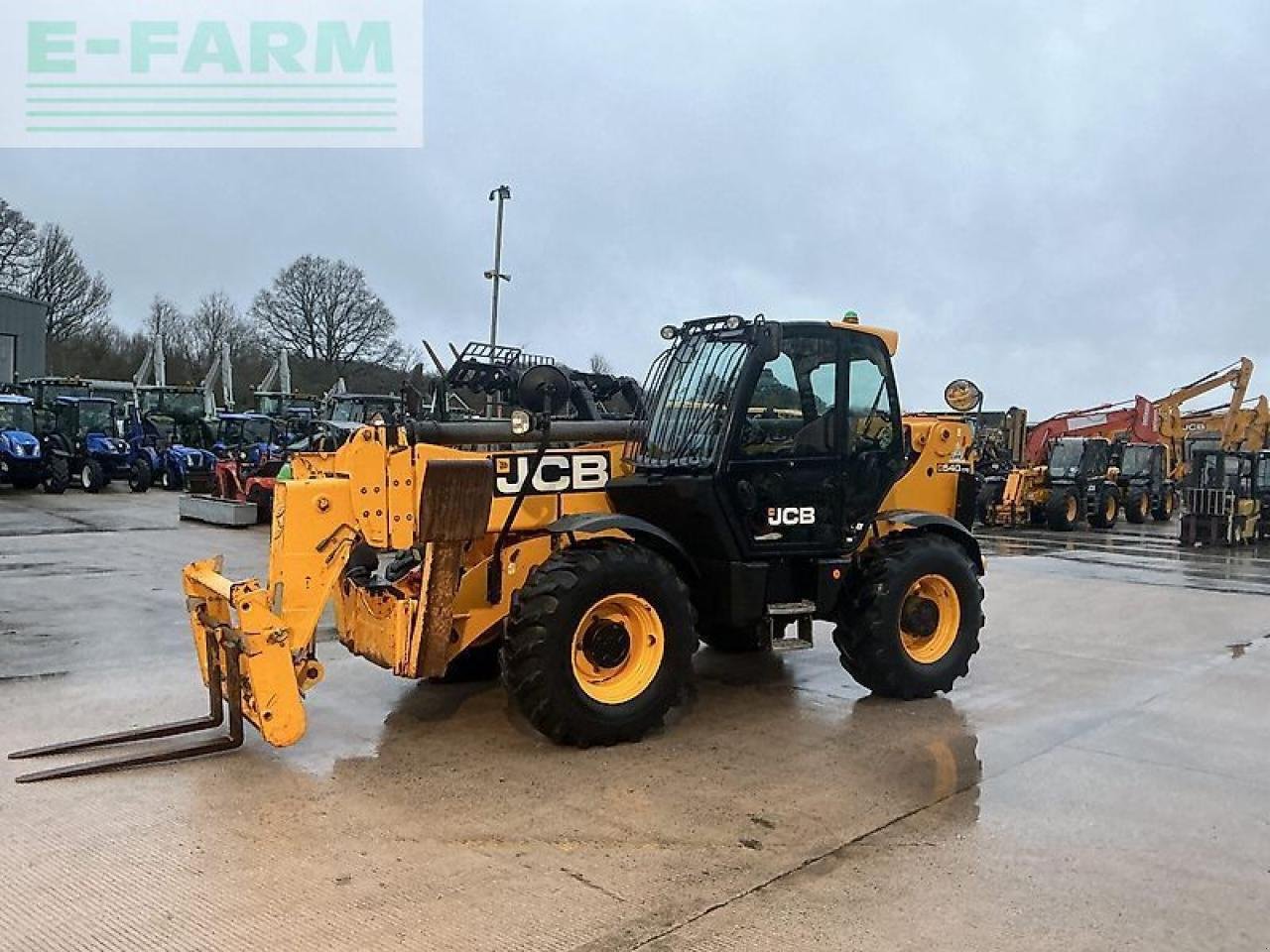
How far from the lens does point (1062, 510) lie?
21.0m

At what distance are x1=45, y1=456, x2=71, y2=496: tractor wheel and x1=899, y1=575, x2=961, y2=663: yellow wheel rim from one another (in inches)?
810

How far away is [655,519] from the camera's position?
6.18m

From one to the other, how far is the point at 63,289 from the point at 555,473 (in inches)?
2101

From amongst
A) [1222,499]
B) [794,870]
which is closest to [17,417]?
[794,870]

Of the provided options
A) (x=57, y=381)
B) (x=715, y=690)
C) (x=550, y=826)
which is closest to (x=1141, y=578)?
(x=715, y=690)

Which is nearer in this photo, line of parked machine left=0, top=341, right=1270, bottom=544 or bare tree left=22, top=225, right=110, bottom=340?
line of parked machine left=0, top=341, right=1270, bottom=544

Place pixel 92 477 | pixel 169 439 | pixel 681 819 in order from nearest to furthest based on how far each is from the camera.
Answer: pixel 681 819 < pixel 92 477 < pixel 169 439

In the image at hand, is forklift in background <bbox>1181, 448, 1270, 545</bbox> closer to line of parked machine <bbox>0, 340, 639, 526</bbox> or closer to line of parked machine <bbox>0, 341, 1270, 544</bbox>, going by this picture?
line of parked machine <bbox>0, 341, 1270, 544</bbox>

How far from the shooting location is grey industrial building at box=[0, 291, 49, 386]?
41.8 meters

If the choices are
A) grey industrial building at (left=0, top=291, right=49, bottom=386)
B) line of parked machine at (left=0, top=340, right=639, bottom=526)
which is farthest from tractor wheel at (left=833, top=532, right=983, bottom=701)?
grey industrial building at (left=0, top=291, right=49, bottom=386)

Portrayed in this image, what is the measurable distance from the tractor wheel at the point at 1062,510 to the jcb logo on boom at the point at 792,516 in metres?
16.3

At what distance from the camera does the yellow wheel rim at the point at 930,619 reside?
6.67 meters

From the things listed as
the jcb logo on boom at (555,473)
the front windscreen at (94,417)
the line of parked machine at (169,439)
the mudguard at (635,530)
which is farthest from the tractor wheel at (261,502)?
the mudguard at (635,530)

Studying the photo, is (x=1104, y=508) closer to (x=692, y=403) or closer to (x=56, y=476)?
(x=692, y=403)
